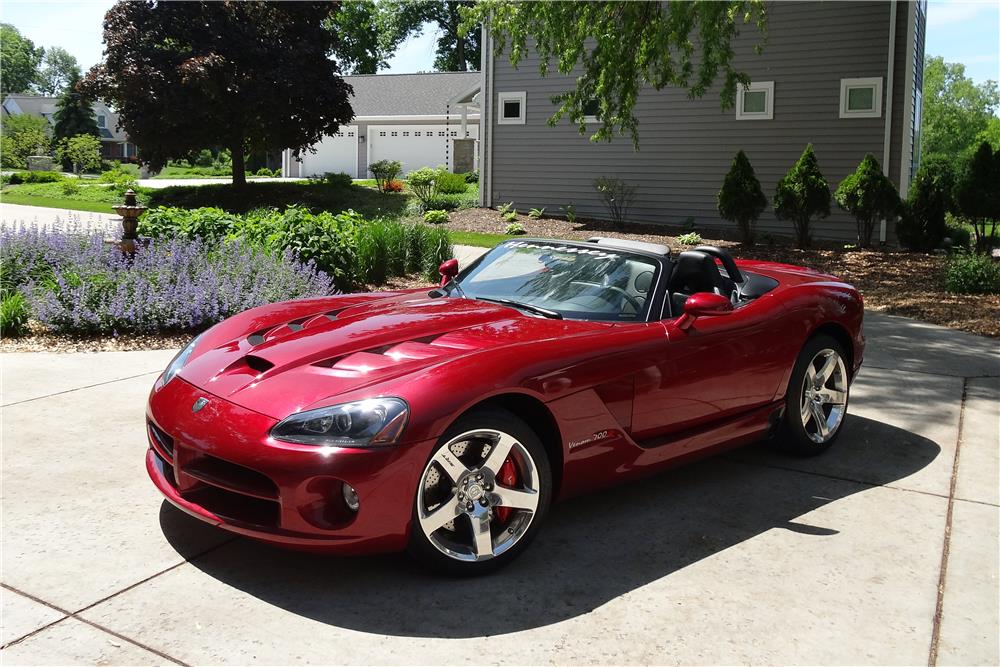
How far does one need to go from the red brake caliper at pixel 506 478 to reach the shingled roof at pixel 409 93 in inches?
1474

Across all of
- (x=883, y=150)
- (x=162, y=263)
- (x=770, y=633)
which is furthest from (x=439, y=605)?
(x=883, y=150)

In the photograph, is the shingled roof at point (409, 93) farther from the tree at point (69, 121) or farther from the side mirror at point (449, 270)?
the side mirror at point (449, 270)

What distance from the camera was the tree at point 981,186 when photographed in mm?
14234

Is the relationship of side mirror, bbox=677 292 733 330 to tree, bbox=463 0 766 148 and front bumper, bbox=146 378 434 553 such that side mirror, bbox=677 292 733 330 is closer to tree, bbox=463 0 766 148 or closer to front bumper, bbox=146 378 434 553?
front bumper, bbox=146 378 434 553

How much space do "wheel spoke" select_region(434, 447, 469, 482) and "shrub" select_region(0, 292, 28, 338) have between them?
18.9 feet

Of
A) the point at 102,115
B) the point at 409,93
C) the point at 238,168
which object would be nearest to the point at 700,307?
the point at 238,168

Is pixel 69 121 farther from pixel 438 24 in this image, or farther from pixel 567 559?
pixel 567 559

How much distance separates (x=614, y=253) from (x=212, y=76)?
66.9 ft

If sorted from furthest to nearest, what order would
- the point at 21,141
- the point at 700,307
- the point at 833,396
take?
the point at 21,141, the point at 833,396, the point at 700,307

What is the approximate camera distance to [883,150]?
17.1 metres

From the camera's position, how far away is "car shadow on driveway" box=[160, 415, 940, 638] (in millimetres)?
3189

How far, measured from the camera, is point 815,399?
511 cm


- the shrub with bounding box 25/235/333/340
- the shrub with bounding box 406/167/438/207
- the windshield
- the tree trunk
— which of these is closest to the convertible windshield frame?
the windshield

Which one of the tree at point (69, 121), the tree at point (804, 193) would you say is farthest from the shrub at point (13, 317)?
the tree at point (69, 121)
